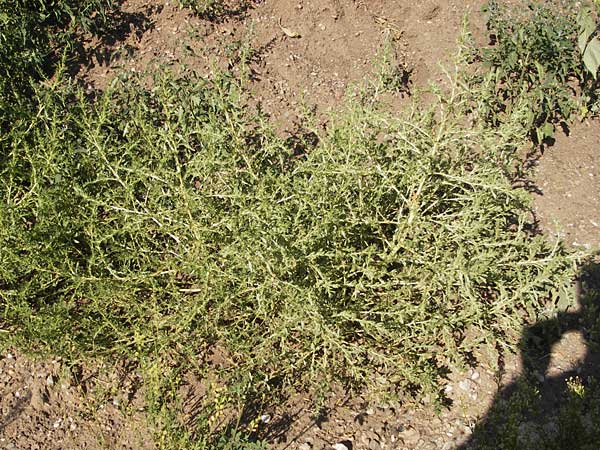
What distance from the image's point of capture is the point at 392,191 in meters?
3.38

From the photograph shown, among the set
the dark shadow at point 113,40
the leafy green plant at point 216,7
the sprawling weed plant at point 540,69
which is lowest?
the dark shadow at point 113,40

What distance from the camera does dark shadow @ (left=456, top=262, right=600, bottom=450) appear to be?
284cm

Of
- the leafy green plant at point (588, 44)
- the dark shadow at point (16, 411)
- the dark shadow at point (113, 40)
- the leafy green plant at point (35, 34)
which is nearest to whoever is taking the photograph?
the dark shadow at point (16, 411)

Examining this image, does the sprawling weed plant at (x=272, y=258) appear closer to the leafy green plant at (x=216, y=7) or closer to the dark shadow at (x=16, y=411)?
the dark shadow at (x=16, y=411)

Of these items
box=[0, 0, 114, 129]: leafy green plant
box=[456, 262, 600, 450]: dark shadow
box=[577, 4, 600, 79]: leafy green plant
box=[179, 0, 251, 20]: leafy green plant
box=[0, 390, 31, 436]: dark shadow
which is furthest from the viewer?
box=[179, 0, 251, 20]: leafy green plant

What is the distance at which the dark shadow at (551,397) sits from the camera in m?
2.84

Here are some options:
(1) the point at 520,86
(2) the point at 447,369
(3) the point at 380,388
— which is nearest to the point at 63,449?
(3) the point at 380,388

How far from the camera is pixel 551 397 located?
330cm

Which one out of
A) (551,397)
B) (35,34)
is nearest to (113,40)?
(35,34)

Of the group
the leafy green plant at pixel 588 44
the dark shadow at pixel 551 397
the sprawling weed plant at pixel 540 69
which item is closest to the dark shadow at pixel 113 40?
the sprawling weed plant at pixel 540 69

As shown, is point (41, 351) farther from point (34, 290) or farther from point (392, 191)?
point (392, 191)

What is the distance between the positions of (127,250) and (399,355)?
1.36 meters

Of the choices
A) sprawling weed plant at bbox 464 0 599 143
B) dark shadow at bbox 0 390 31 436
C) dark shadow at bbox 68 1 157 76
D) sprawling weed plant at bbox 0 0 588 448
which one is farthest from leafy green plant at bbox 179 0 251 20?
dark shadow at bbox 0 390 31 436

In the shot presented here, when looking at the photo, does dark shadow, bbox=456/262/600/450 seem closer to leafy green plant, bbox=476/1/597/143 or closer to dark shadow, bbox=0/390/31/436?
leafy green plant, bbox=476/1/597/143
